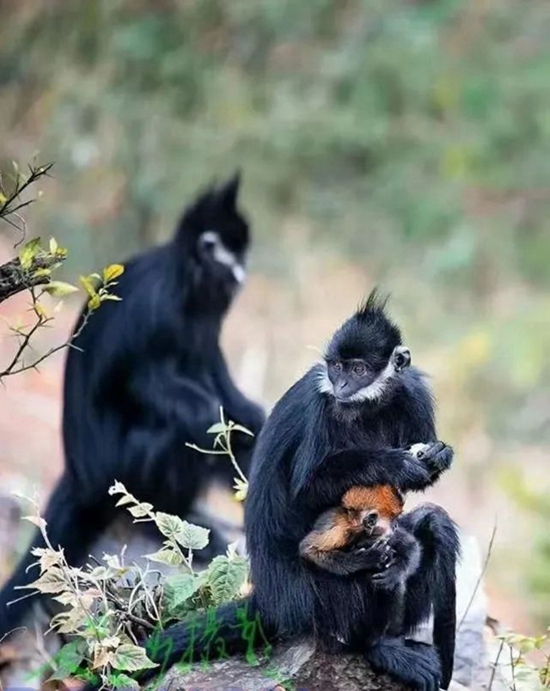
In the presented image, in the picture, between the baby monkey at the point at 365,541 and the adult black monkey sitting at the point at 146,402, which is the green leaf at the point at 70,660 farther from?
the adult black monkey sitting at the point at 146,402

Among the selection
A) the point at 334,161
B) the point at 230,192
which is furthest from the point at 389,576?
the point at 334,161

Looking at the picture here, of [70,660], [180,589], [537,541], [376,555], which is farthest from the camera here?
[537,541]

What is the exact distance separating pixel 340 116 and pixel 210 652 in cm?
732

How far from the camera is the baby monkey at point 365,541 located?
2.94 m

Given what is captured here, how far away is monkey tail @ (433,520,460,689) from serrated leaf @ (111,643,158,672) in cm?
70

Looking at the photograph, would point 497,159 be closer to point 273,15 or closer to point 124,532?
point 273,15

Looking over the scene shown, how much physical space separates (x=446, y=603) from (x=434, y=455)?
36cm

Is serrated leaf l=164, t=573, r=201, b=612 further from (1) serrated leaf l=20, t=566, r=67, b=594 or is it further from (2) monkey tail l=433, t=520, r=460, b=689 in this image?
(2) monkey tail l=433, t=520, r=460, b=689

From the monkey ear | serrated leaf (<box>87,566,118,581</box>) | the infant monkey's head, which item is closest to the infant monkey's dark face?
the infant monkey's head

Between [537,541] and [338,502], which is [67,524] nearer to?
[338,502]

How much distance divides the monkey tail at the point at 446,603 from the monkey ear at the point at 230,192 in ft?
10.6

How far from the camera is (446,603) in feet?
9.99

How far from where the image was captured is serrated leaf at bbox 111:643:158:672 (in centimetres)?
283

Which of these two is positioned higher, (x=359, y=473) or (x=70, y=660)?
(x=359, y=473)
